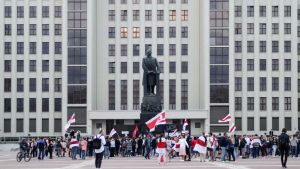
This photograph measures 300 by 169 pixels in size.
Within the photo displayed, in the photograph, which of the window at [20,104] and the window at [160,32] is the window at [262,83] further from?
Result: the window at [20,104]

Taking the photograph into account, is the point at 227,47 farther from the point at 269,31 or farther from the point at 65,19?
the point at 65,19

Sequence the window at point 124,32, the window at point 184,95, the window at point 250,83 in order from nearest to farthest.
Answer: the window at point 250,83
the window at point 184,95
the window at point 124,32

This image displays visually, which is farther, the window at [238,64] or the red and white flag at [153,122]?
the window at [238,64]

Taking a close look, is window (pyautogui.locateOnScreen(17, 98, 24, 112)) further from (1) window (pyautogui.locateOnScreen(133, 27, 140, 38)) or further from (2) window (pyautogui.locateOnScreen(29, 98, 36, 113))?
(1) window (pyautogui.locateOnScreen(133, 27, 140, 38))

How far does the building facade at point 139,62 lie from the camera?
95188 millimetres

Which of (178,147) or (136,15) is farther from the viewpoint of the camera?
(136,15)

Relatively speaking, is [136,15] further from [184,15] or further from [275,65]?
[275,65]

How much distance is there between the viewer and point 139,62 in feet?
324

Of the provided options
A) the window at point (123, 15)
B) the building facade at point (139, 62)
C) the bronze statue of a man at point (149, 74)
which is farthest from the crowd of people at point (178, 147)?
the window at point (123, 15)

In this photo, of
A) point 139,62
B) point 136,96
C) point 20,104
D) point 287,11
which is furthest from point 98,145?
point 287,11

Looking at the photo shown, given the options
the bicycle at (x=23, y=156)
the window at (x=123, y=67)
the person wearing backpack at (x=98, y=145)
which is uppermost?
the window at (x=123, y=67)

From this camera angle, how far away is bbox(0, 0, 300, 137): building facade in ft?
312

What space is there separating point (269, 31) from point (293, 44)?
13.0ft

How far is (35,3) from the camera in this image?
9806 centimetres
